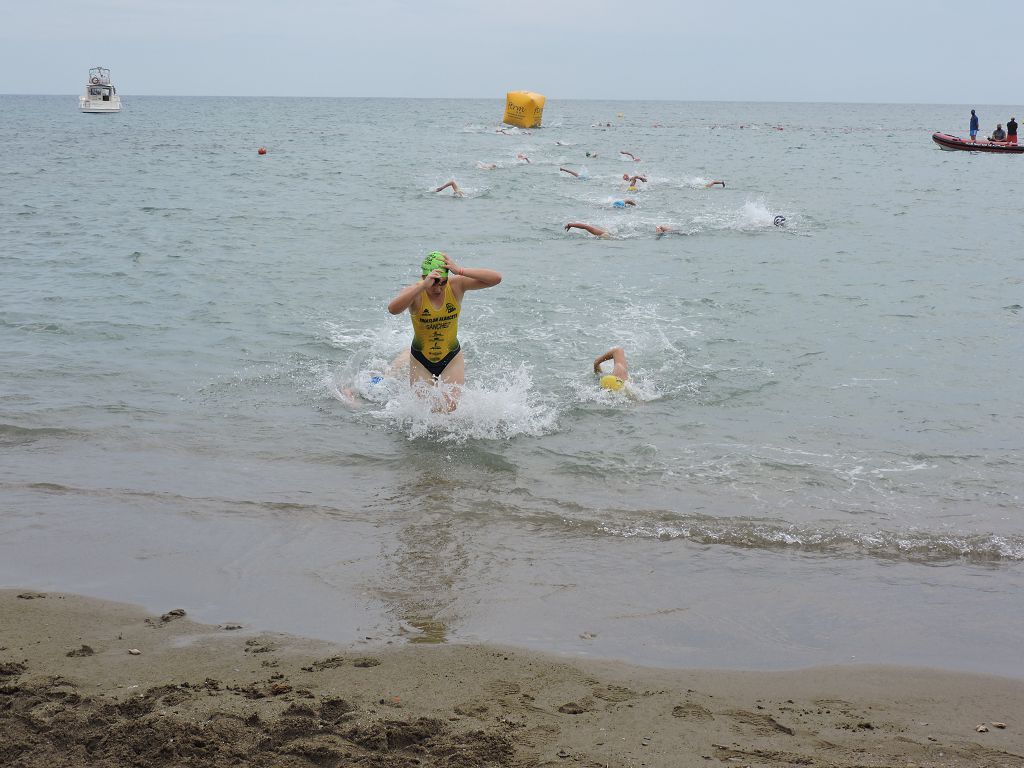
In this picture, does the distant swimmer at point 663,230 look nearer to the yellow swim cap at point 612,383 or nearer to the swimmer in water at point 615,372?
the swimmer in water at point 615,372

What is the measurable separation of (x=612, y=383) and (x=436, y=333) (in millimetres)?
1784

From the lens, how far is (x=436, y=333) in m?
8.08

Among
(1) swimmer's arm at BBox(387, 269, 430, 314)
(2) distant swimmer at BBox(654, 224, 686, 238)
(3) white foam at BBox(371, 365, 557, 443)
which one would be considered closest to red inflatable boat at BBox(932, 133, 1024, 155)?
(2) distant swimmer at BBox(654, 224, 686, 238)

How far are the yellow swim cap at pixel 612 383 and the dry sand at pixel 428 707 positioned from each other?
4.64 m

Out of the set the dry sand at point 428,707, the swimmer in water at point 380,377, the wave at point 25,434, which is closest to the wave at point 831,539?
the dry sand at point 428,707

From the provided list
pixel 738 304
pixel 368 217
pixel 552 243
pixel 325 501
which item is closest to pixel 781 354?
pixel 738 304

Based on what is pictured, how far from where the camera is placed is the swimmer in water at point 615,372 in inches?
338

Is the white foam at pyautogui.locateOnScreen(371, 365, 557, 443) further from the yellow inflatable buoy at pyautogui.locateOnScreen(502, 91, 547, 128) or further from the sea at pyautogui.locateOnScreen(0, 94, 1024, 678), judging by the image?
the yellow inflatable buoy at pyautogui.locateOnScreen(502, 91, 547, 128)

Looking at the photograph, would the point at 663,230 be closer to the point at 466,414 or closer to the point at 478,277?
the point at 478,277

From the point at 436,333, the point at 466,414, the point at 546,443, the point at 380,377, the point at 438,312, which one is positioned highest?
the point at 438,312

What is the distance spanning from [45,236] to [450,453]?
14059 millimetres

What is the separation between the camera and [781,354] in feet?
33.3

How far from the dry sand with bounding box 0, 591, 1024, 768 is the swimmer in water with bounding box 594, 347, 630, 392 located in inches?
184

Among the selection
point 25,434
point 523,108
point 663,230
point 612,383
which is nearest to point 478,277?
point 612,383
